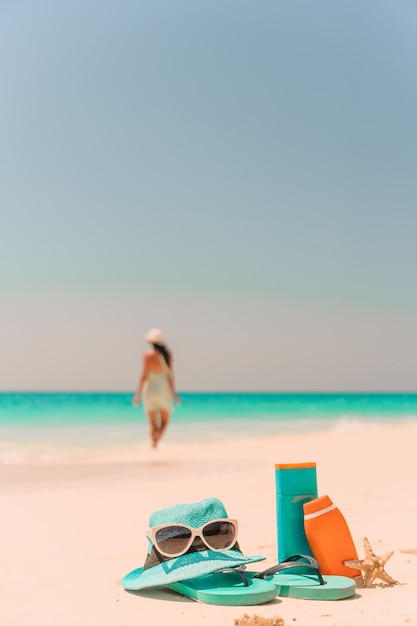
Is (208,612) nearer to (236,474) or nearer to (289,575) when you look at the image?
(289,575)

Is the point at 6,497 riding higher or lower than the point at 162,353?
lower

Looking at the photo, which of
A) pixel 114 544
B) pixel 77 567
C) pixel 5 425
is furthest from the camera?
pixel 5 425

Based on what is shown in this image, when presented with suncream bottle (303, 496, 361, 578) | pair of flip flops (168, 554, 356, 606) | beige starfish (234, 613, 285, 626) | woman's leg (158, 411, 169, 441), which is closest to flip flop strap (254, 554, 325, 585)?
pair of flip flops (168, 554, 356, 606)

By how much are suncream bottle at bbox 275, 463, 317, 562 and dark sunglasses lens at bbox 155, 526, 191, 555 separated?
54cm

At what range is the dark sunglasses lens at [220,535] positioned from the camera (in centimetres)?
377

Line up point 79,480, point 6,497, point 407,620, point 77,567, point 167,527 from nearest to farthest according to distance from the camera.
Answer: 1. point 407,620
2. point 167,527
3. point 77,567
4. point 6,497
5. point 79,480

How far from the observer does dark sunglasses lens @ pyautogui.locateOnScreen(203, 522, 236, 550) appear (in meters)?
3.77

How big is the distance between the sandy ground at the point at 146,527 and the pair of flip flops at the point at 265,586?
0.05 meters

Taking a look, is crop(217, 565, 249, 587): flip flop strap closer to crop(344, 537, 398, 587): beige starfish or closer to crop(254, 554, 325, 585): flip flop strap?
crop(254, 554, 325, 585): flip flop strap

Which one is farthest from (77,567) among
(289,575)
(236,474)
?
(236,474)

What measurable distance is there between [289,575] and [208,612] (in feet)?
2.21

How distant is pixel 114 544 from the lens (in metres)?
5.21

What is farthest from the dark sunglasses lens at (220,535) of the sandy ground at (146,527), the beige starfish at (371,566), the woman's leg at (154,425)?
the woman's leg at (154,425)

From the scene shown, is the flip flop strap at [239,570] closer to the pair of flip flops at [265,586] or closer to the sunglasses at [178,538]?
the pair of flip flops at [265,586]
